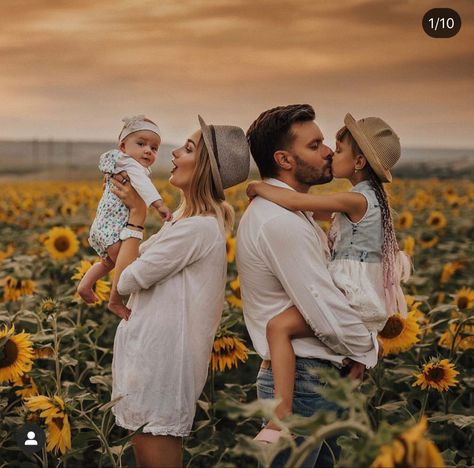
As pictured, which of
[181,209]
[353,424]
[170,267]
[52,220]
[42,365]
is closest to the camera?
[353,424]

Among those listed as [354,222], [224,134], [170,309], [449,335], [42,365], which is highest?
[224,134]

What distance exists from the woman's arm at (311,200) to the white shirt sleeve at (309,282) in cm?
5

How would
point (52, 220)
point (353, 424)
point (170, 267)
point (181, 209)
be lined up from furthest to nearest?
point (52, 220)
point (181, 209)
point (170, 267)
point (353, 424)

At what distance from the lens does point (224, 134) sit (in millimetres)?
2176

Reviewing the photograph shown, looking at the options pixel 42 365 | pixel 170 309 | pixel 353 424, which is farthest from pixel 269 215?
pixel 42 365

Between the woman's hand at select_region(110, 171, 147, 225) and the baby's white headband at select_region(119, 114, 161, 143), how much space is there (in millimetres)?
117

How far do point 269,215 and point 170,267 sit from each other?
27 cm

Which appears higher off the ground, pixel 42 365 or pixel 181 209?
pixel 181 209

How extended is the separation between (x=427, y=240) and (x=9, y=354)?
14.5 ft

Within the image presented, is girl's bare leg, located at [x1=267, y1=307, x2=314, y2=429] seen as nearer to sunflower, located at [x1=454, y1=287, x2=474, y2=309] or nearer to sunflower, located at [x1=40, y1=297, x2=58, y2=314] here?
sunflower, located at [x1=40, y1=297, x2=58, y2=314]

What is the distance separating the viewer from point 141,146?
2324 mm

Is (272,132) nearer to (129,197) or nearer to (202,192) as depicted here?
(202,192)

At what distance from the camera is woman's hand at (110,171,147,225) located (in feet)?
7.42

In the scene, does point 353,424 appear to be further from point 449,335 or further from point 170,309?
point 449,335
